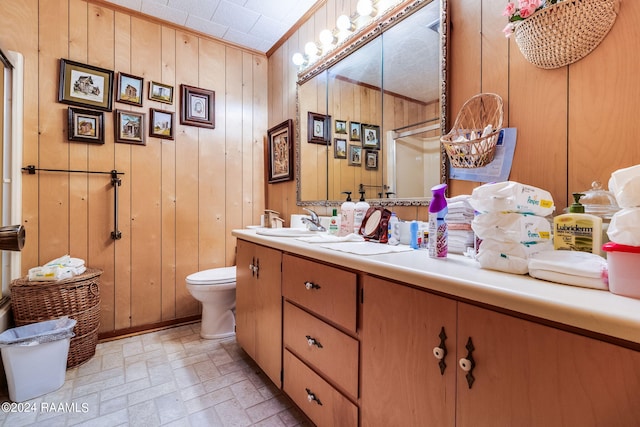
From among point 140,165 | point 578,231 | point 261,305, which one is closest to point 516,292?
point 578,231

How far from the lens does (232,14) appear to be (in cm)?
221

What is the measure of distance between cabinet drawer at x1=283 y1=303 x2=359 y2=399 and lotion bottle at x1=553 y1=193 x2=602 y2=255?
67 cm

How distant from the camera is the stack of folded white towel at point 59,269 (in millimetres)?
1706

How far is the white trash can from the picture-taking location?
4.71 ft

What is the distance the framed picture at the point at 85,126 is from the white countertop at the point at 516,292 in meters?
2.11

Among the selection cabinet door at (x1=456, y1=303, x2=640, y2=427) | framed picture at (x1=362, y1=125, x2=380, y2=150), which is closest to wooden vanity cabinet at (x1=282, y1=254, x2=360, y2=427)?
cabinet door at (x1=456, y1=303, x2=640, y2=427)

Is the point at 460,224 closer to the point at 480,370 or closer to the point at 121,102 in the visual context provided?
the point at 480,370

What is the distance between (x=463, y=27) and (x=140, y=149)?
2243 millimetres

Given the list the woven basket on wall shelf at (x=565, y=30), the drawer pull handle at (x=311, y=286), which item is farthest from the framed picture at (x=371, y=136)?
the drawer pull handle at (x=311, y=286)

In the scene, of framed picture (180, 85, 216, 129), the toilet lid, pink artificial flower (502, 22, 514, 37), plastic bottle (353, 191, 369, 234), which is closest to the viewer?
pink artificial flower (502, 22, 514, 37)

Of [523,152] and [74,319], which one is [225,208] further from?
[523,152]

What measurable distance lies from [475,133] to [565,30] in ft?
1.20

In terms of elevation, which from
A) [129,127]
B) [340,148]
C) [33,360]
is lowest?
[33,360]

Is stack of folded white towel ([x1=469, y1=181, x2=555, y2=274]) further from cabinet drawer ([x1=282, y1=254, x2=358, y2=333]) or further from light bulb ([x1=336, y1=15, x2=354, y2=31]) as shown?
light bulb ([x1=336, y1=15, x2=354, y2=31])
